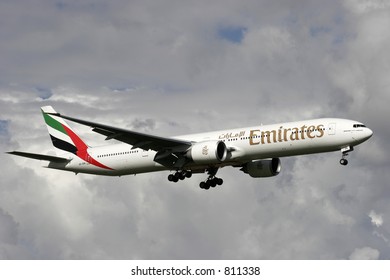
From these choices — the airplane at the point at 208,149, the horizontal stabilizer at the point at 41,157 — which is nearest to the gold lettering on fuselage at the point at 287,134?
the airplane at the point at 208,149

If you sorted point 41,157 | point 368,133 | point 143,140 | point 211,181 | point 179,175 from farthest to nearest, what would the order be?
point 41,157 → point 211,181 → point 179,175 → point 143,140 → point 368,133

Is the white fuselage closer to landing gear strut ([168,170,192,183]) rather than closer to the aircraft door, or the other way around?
the aircraft door

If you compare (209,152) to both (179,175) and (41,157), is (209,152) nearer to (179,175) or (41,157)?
(179,175)

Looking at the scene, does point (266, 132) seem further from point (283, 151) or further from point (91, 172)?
point (91, 172)

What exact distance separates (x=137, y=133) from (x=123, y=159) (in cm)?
612

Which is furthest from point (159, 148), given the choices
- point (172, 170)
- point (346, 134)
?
point (346, 134)

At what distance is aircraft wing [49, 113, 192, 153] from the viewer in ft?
202

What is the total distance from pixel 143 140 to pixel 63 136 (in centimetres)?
1356

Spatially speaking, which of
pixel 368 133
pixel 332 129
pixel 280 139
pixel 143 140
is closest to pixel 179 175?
pixel 143 140

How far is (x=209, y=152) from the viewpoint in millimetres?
62281

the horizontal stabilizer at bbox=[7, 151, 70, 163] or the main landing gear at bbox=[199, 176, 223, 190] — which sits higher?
the horizontal stabilizer at bbox=[7, 151, 70, 163]

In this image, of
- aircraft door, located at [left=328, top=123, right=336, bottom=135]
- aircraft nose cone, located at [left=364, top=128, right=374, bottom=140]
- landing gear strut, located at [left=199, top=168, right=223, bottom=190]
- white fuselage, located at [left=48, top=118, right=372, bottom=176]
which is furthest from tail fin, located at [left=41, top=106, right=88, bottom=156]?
aircraft nose cone, located at [left=364, top=128, right=374, bottom=140]

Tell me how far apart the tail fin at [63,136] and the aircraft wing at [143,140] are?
888 centimetres

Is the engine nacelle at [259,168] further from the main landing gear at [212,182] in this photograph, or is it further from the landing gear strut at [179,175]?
the landing gear strut at [179,175]
